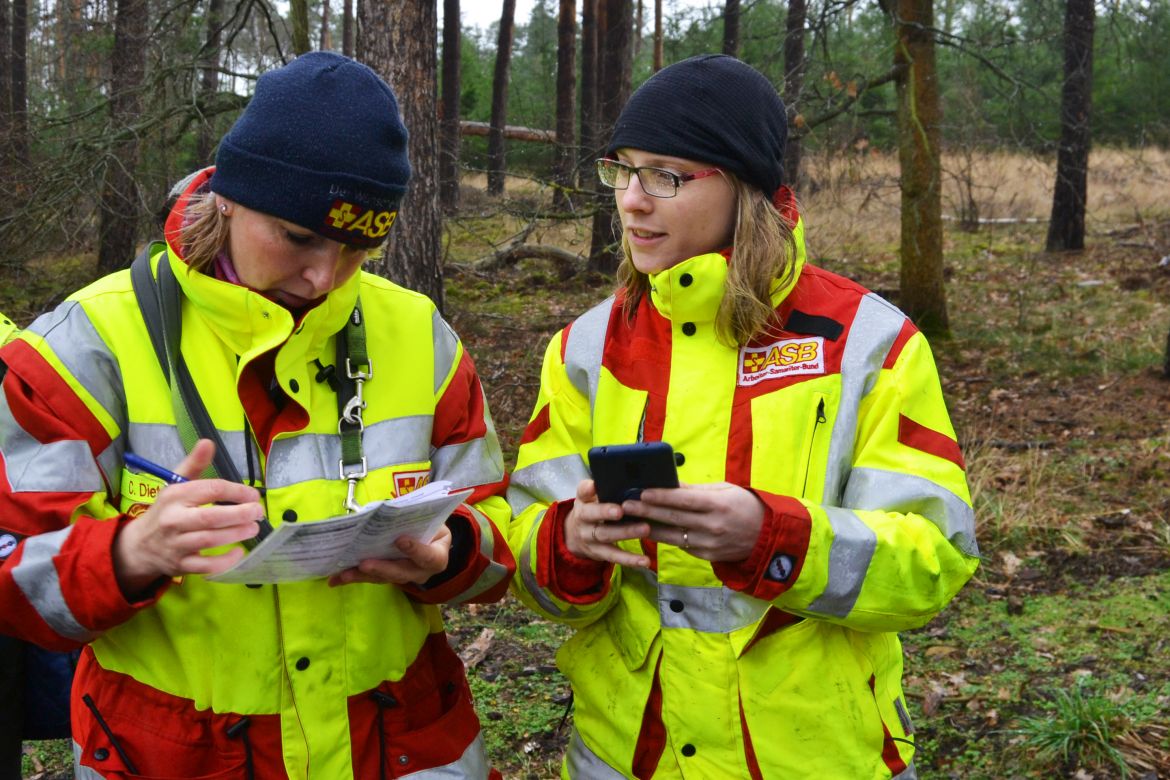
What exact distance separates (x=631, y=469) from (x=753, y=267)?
2.10ft

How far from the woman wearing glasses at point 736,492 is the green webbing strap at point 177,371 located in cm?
72

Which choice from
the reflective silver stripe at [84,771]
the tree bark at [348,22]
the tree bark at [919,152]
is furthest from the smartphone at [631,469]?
the tree bark at [348,22]

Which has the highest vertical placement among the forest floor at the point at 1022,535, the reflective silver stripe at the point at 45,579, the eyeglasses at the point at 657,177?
the eyeglasses at the point at 657,177

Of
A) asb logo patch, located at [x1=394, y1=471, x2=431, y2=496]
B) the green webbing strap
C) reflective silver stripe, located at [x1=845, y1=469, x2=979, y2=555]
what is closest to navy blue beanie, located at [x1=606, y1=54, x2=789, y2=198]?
reflective silver stripe, located at [x1=845, y1=469, x2=979, y2=555]

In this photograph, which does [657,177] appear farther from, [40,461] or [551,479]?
[40,461]

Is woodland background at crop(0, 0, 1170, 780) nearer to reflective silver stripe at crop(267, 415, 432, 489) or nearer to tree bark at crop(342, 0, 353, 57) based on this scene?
reflective silver stripe at crop(267, 415, 432, 489)

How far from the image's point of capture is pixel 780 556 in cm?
216

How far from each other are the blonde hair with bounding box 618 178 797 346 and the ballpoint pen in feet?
3.50

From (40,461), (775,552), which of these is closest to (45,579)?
(40,461)

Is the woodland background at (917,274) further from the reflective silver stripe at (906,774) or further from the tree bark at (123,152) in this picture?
the reflective silver stripe at (906,774)

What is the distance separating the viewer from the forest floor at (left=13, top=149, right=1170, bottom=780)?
4277mm

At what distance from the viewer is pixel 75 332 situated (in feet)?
7.18

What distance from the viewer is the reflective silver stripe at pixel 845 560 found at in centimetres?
220

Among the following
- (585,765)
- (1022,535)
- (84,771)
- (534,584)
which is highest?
(534,584)
